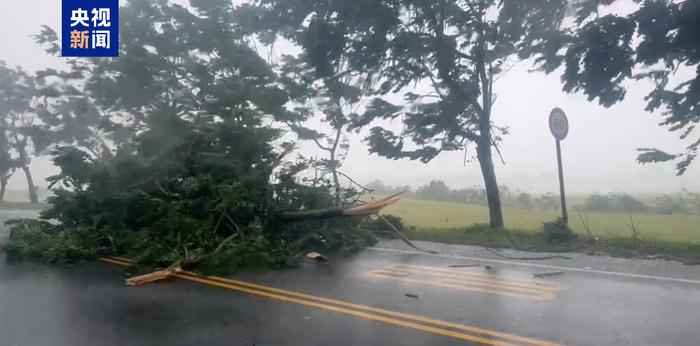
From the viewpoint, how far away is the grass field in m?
11.5

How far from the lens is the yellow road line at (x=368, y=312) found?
4.91 meters

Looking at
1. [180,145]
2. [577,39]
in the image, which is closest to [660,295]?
[577,39]

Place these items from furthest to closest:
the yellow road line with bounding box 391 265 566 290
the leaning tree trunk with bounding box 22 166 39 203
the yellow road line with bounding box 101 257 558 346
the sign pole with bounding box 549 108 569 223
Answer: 1. the leaning tree trunk with bounding box 22 166 39 203
2. the sign pole with bounding box 549 108 569 223
3. the yellow road line with bounding box 391 265 566 290
4. the yellow road line with bounding box 101 257 558 346

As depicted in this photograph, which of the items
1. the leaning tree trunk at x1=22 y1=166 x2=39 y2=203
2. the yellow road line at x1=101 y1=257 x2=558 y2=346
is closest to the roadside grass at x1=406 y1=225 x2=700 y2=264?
the yellow road line at x1=101 y1=257 x2=558 y2=346

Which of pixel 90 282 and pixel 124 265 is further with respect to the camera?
pixel 124 265

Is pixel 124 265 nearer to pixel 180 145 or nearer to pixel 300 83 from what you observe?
pixel 180 145

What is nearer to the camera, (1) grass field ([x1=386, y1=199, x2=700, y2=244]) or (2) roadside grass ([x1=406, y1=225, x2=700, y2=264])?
(2) roadside grass ([x1=406, y1=225, x2=700, y2=264])

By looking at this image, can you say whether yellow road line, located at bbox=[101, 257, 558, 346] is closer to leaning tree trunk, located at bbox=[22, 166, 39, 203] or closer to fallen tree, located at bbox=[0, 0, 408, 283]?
fallen tree, located at bbox=[0, 0, 408, 283]

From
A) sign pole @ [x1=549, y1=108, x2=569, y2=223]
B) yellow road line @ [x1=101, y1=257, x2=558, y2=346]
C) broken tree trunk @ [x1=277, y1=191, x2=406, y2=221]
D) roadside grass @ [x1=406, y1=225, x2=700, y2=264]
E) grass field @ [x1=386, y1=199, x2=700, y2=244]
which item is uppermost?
sign pole @ [x1=549, y1=108, x2=569, y2=223]

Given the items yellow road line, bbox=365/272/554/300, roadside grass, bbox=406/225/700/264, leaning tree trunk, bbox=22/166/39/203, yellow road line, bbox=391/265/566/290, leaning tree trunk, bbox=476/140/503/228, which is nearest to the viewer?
yellow road line, bbox=365/272/554/300

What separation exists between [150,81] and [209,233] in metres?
10.9

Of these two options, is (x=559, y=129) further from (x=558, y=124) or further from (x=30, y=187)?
(x=30, y=187)

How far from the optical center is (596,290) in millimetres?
6848

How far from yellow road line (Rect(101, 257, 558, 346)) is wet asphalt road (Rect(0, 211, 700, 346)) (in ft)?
0.05
